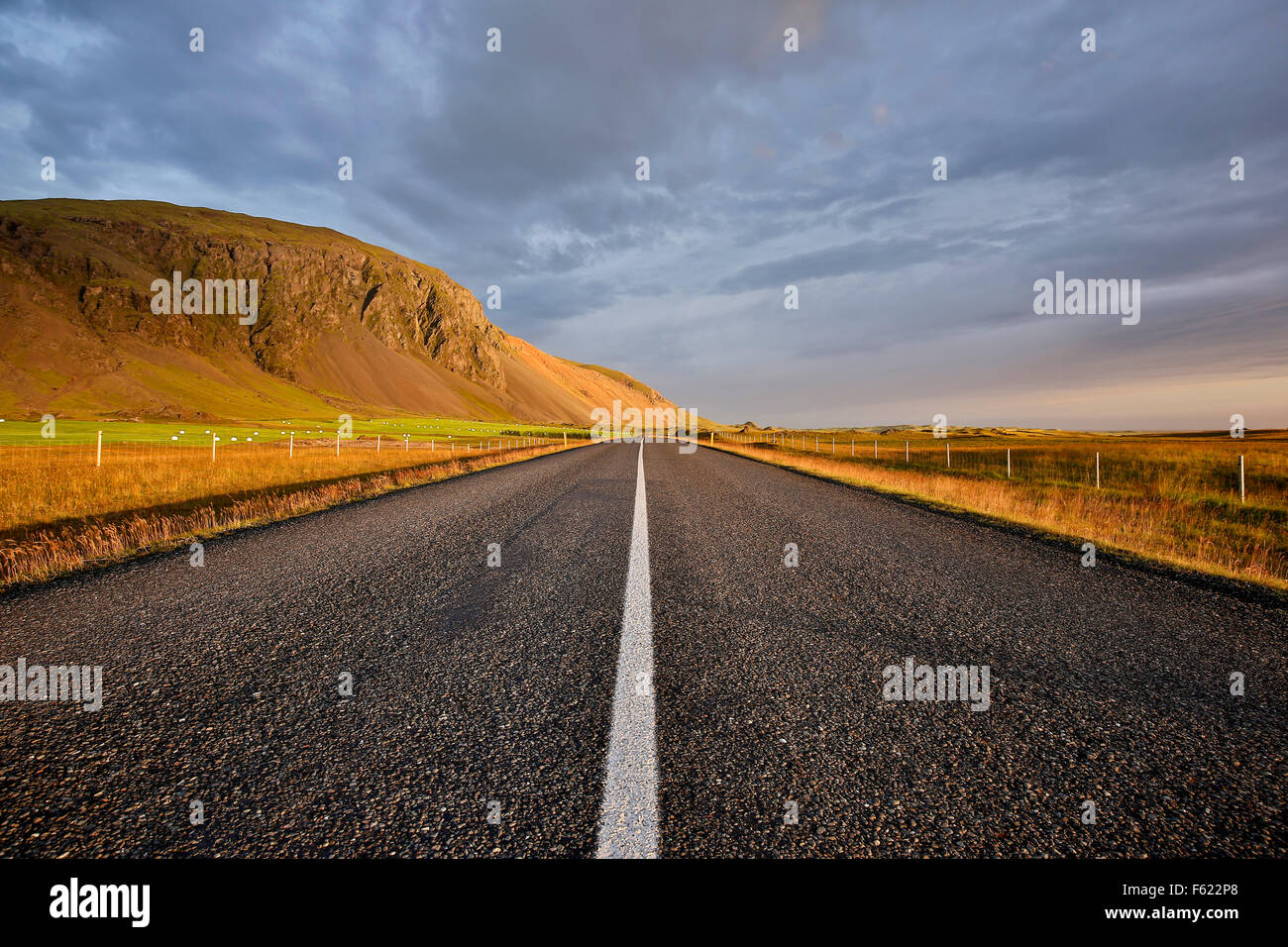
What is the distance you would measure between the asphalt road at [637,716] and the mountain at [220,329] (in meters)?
116

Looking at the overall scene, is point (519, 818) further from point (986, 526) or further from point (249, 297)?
point (249, 297)

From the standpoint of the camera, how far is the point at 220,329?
5463 inches

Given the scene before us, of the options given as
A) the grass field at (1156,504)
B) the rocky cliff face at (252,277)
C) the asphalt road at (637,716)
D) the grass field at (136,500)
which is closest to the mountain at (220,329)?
the rocky cliff face at (252,277)

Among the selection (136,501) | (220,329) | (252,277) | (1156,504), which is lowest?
(1156,504)

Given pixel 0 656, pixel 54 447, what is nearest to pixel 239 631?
pixel 0 656

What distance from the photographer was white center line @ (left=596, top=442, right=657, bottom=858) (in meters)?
1.96

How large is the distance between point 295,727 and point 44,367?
488 feet

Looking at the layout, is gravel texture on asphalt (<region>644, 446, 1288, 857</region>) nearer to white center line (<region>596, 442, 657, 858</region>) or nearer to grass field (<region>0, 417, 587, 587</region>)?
white center line (<region>596, 442, 657, 858</region>)

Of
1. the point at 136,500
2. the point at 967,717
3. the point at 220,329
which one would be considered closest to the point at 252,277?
the point at 220,329

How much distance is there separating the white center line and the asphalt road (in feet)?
0.05

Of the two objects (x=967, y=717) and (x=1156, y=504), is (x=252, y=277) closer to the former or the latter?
(x=1156, y=504)

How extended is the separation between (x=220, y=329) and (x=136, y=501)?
164670 mm

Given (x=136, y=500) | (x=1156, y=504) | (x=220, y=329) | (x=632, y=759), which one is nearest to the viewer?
(x=632, y=759)
